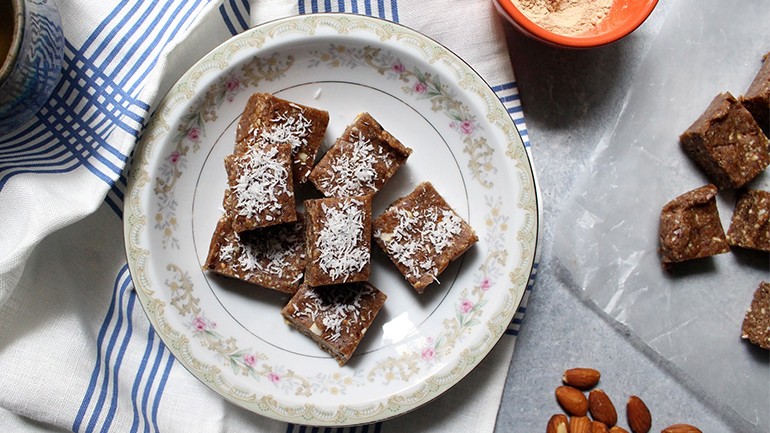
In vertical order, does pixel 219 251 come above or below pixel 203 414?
above

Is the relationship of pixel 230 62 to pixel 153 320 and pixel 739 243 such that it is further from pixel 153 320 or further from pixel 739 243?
pixel 739 243

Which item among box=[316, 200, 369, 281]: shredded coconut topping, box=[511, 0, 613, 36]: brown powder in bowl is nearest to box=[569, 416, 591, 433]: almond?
box=[316, 200, 369, 281]: shredded coconut topping

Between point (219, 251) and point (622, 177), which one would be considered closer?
point (219, 251)

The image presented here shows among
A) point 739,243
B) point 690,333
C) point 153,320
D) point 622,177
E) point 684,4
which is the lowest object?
point 690,333

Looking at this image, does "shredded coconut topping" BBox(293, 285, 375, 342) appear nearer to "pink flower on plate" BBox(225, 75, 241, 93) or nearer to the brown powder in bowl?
"pink flower on plate" BBox(225, 75, 241, 93)

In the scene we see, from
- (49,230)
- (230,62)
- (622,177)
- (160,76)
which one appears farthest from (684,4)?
(49,230)

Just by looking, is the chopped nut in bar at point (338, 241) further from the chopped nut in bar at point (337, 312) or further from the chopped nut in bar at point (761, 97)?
the chopped nut in bar at point (761, 97)

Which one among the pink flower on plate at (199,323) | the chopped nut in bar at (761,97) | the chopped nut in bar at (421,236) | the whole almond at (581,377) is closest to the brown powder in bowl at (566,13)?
the chopped nut in bar at (761,97)
